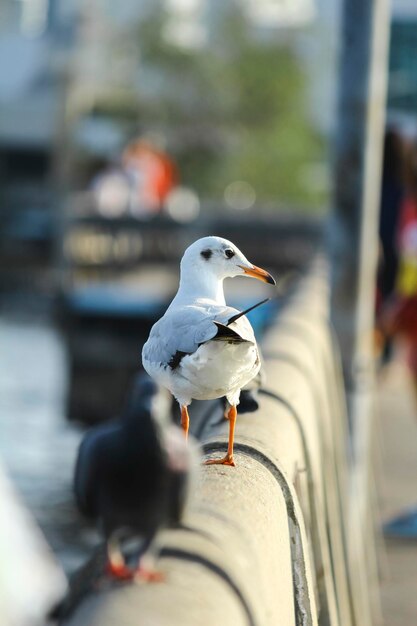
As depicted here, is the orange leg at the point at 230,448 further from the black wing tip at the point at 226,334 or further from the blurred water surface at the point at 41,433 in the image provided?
the blurred water surface at the point at 41,433

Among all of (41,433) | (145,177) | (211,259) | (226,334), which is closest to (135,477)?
(226,334)

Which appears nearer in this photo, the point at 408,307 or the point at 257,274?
the point at 257,274

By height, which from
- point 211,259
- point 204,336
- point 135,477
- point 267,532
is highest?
point 211,259

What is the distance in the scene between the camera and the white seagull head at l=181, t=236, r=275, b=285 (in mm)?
3523

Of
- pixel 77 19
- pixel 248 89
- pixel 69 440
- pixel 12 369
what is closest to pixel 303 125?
pixel 248 89

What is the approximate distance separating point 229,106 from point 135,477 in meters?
63.5

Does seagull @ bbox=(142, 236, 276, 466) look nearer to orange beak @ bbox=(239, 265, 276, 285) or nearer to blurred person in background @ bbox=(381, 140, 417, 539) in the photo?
orange beak @ bbox=(239, 265, 276, 285)

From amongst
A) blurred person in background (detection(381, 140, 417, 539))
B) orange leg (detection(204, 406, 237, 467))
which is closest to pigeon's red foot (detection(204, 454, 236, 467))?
orange leg (detection(204, 406, 237, 467))

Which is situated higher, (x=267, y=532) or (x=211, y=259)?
(x=211, y=259)

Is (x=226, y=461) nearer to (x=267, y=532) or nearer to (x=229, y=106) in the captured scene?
(x=267, y=532)

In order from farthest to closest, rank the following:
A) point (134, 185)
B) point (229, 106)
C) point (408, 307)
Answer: point (229, 106) → point (134, 185) → point (408, 307)

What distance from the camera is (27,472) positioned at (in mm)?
19391

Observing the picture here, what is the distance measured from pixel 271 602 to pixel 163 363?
1.79 ft

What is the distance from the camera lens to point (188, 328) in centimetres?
336
